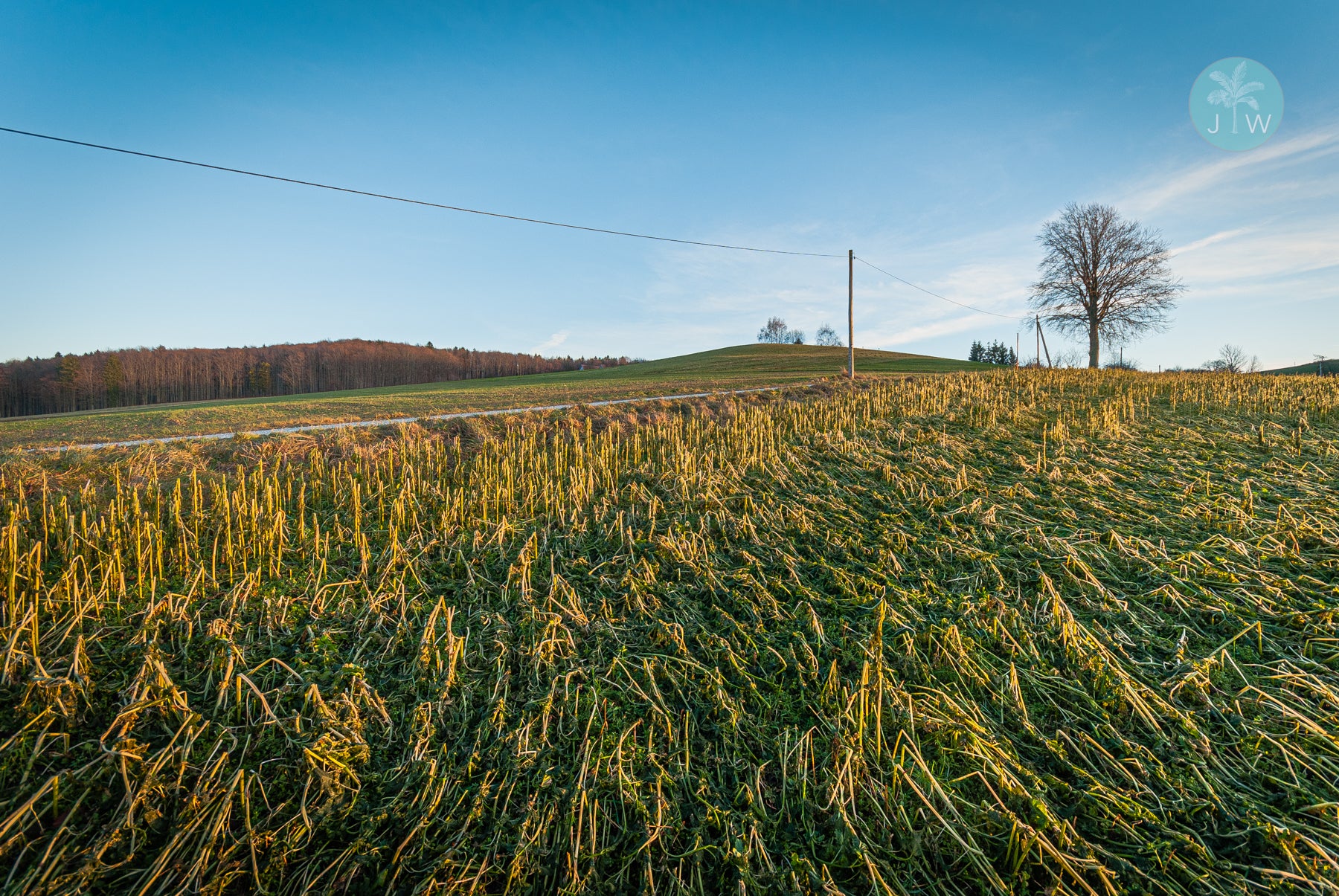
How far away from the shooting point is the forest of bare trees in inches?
1988

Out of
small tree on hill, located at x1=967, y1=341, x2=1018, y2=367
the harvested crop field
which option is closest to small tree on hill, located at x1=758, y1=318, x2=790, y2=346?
small tree on hill, located at x1=967, y1=341, x2=1018, y2=367

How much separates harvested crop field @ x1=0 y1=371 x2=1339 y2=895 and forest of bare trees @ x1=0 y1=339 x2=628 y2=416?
54566 millimetres

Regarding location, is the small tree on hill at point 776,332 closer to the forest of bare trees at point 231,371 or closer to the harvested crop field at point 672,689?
the forest of bare trees at point 231,371

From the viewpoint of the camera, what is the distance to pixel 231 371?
203ft

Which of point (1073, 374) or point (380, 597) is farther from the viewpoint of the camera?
point (1073, 374)

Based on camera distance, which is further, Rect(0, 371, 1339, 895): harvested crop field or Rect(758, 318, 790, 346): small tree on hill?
Rect(758, 318, 790, 346): small tree on hill

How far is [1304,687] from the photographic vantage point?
2988mm

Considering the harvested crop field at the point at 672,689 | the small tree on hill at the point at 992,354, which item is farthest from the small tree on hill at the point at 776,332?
the harvested crop field at the point at 672,689

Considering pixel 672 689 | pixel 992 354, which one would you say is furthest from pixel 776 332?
pixel 672 689

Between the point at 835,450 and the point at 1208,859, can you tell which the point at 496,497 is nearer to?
the point at 835,450

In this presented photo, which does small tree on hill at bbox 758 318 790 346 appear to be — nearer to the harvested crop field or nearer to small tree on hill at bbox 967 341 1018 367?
small tree on hill at bbox 967 341 1018 367

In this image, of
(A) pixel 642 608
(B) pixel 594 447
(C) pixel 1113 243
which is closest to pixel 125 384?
(B) pixel 594 447

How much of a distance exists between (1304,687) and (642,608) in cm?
381

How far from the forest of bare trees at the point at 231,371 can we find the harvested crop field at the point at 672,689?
54.6m
